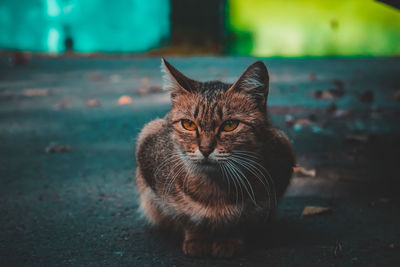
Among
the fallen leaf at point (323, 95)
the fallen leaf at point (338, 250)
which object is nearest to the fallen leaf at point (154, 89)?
the fallen leaf at point (323, 95)

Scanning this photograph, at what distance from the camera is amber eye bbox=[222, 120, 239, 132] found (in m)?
2.21

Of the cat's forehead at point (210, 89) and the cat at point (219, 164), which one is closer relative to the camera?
the cat at point (219, 164)

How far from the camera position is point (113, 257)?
2.26 meters

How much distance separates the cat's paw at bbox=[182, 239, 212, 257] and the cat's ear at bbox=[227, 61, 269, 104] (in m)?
0.80

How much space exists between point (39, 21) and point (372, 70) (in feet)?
32.8

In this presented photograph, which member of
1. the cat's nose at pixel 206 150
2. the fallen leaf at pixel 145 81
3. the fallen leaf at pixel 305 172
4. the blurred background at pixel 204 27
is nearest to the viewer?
the cat's nose at pixel 206 150

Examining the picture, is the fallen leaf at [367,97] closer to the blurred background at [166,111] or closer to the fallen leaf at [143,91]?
the blurred background at [166,111]

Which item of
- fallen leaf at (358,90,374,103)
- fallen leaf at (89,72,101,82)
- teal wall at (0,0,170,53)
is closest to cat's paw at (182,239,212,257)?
fallen leaf at (358,90,374,103)

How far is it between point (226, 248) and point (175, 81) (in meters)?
0.92

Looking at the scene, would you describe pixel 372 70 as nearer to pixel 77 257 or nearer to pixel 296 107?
pixel 296 107

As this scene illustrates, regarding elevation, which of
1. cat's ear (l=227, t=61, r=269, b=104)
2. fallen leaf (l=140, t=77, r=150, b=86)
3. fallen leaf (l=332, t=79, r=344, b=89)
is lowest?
fallen leaf (l=140, t=77, r=150, b=86)

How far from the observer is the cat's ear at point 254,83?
228cm

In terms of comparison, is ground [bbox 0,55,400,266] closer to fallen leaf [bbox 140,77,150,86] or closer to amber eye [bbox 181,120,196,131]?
fallen leaf [bbox 140,77,150,86]

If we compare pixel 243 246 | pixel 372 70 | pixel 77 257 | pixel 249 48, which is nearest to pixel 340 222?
pixel 243 246
